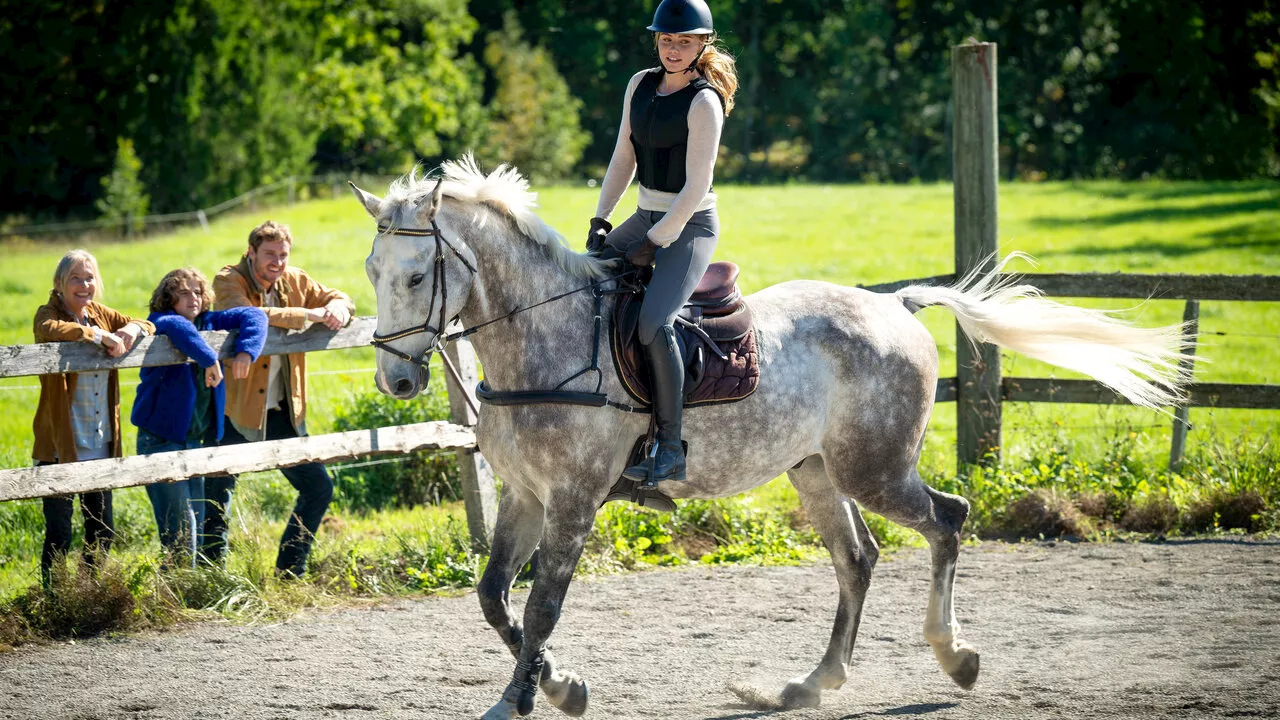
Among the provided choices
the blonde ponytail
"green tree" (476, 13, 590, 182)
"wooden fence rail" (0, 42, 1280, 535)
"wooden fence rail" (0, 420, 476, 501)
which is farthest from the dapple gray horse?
"green tree" (476, 13, 590, 182)

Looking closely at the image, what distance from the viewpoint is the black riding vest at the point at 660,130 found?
517cm

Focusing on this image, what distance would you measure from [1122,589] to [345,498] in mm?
5818

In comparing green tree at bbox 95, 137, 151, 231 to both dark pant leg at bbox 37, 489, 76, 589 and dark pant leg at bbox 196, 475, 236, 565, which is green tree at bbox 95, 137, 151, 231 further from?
dark pant leg at bbox 37, 489, 76, 589

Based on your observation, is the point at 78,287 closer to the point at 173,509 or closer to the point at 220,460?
the point at 220,460

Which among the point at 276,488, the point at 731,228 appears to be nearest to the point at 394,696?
the point at 276,488

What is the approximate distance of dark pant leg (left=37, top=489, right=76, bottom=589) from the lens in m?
6.71

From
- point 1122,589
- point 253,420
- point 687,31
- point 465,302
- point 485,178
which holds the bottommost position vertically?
point 1122,589

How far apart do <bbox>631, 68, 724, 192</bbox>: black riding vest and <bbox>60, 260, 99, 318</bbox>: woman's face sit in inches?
125

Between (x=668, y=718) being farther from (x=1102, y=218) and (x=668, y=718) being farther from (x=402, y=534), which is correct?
(x=1102, y=218)

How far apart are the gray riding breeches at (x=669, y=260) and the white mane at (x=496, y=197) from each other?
0.69 feet

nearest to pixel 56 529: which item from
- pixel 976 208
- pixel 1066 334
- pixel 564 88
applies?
pixel 1066 334

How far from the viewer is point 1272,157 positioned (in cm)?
3662

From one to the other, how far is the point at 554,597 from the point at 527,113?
40097mm

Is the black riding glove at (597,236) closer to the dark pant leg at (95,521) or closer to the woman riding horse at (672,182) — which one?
the woman riding horse at (672,182)
